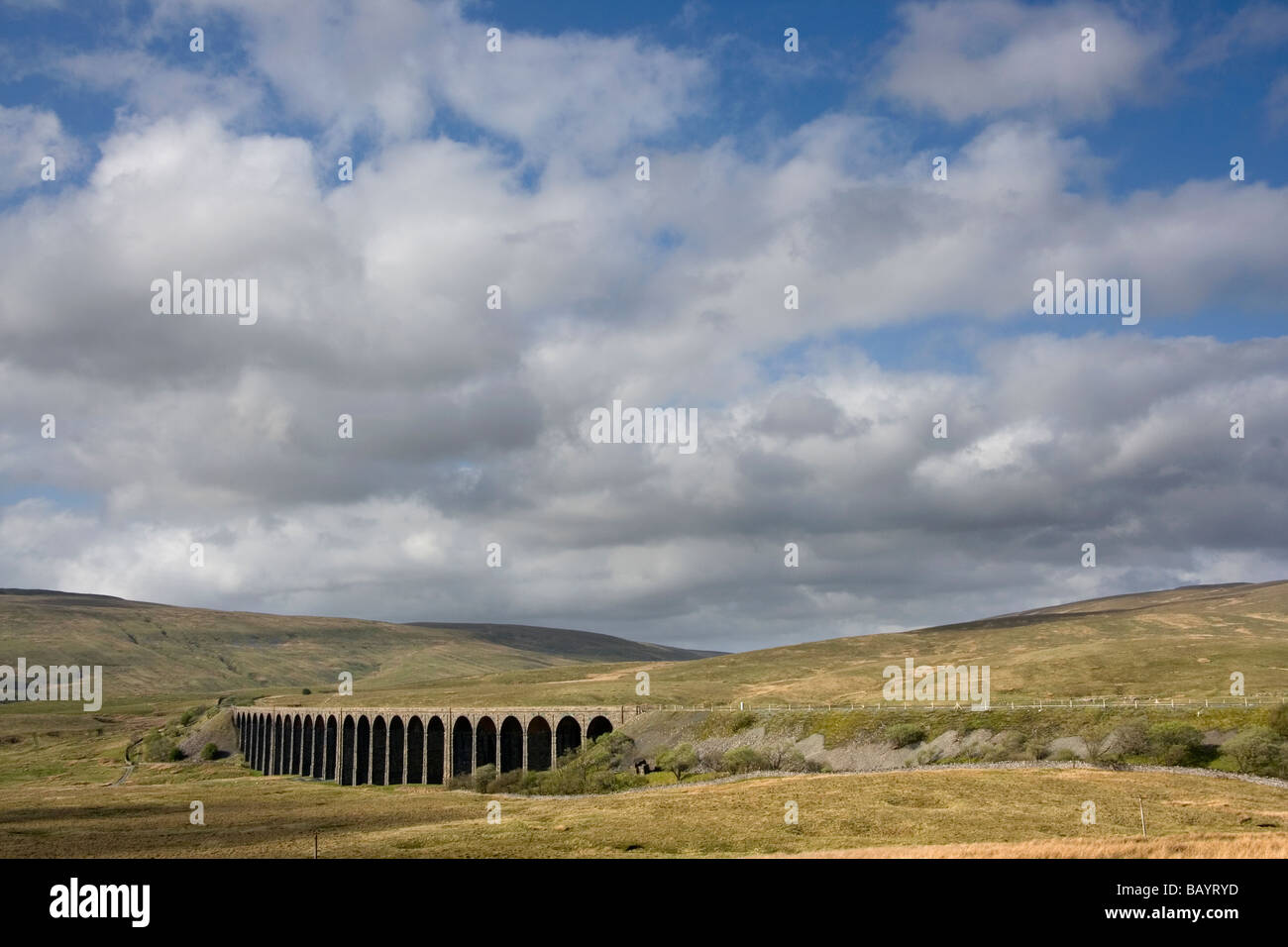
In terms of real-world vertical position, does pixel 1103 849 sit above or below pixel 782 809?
above

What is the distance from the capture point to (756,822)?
48562 millimetres

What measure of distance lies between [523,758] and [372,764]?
89.0 feet

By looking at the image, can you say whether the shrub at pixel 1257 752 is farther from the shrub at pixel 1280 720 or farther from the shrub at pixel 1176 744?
the shrub at pixel 1176 744

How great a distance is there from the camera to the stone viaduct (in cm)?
8556

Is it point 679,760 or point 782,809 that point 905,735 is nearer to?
point 679,760

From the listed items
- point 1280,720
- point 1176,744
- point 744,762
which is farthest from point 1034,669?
point 744,762

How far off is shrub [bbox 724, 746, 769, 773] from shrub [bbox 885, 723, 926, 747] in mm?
9505

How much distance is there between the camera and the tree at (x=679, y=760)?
238 ft

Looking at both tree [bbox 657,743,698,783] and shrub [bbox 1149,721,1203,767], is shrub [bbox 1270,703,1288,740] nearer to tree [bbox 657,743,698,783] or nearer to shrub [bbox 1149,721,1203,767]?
shrub [bbox 1149,721,1203,767]

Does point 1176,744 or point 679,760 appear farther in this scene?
point 679,760

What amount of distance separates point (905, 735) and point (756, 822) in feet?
87.6

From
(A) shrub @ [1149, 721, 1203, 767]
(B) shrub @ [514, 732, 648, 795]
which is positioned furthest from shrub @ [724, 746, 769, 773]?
(A) shrub @ [1149, 721, 1203, 767]
